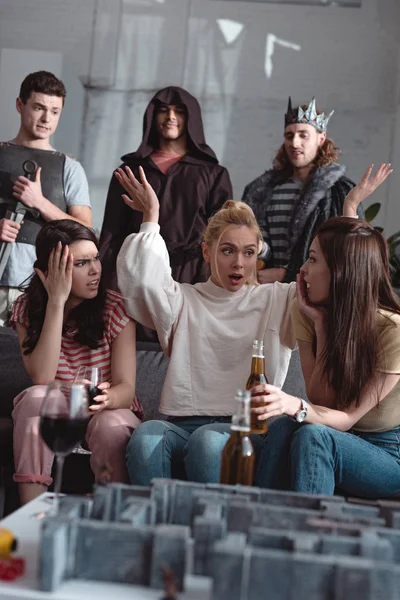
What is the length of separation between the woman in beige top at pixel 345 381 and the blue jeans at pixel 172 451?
126 millimetres

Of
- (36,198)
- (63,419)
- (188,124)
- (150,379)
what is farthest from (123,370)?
(188,124)

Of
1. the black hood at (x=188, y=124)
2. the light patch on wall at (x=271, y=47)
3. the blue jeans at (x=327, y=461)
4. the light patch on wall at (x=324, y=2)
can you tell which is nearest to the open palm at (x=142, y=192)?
the blue jeans at (x=327, y=461)

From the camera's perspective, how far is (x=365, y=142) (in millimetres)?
5969

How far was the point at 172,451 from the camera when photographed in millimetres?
2018

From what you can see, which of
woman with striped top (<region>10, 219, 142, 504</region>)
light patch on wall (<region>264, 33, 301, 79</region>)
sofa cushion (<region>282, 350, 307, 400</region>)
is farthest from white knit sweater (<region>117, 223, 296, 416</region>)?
light patch on wall (<region>264, 33, 301, 79</region>)

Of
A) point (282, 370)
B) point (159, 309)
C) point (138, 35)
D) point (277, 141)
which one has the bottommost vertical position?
point (282, 370)

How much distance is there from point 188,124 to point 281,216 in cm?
54

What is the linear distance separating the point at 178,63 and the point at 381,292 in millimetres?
4572

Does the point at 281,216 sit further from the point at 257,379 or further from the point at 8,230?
the point at 257,379

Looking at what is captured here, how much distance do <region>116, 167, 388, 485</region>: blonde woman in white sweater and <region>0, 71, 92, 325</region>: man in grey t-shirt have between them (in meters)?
0.83

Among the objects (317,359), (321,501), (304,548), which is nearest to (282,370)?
(317,359)

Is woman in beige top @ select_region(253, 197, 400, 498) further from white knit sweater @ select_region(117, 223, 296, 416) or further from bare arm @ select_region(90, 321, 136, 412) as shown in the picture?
bare arm @ select_region(90, 321, 136, 412)

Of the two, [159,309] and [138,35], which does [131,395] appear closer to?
A: [159,309]

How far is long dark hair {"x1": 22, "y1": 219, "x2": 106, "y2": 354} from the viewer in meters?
2.30
